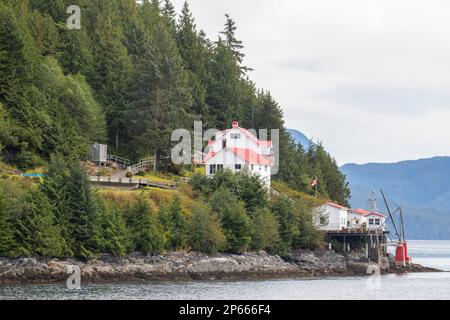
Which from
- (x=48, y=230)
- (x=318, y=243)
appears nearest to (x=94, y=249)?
(x=48, y=230)

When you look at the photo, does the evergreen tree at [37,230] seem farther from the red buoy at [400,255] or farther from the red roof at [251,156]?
the red buoy at [400,255]

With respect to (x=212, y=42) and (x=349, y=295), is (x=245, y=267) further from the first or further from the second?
(x=212, y=42)

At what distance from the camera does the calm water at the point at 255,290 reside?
190 ft

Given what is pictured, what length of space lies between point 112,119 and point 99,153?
10.2 m

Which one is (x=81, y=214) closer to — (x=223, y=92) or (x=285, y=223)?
(x=285, y=223)

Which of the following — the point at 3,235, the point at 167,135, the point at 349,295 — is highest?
the point at 167,135

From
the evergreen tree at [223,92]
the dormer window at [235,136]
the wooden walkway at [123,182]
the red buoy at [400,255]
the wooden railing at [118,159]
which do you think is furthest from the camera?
the evergreen tree at [223,92]

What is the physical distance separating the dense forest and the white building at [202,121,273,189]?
14.0 ft

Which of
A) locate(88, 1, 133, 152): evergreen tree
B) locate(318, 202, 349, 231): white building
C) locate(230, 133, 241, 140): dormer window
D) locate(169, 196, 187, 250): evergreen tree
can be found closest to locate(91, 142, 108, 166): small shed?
locate(88, 1, 133, 152): evergreen tree

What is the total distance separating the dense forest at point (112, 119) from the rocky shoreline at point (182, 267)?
1.12m

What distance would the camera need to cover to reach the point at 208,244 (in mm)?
80188

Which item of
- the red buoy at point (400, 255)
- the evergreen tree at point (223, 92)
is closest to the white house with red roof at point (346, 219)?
the red buoy at point (400, 255)
